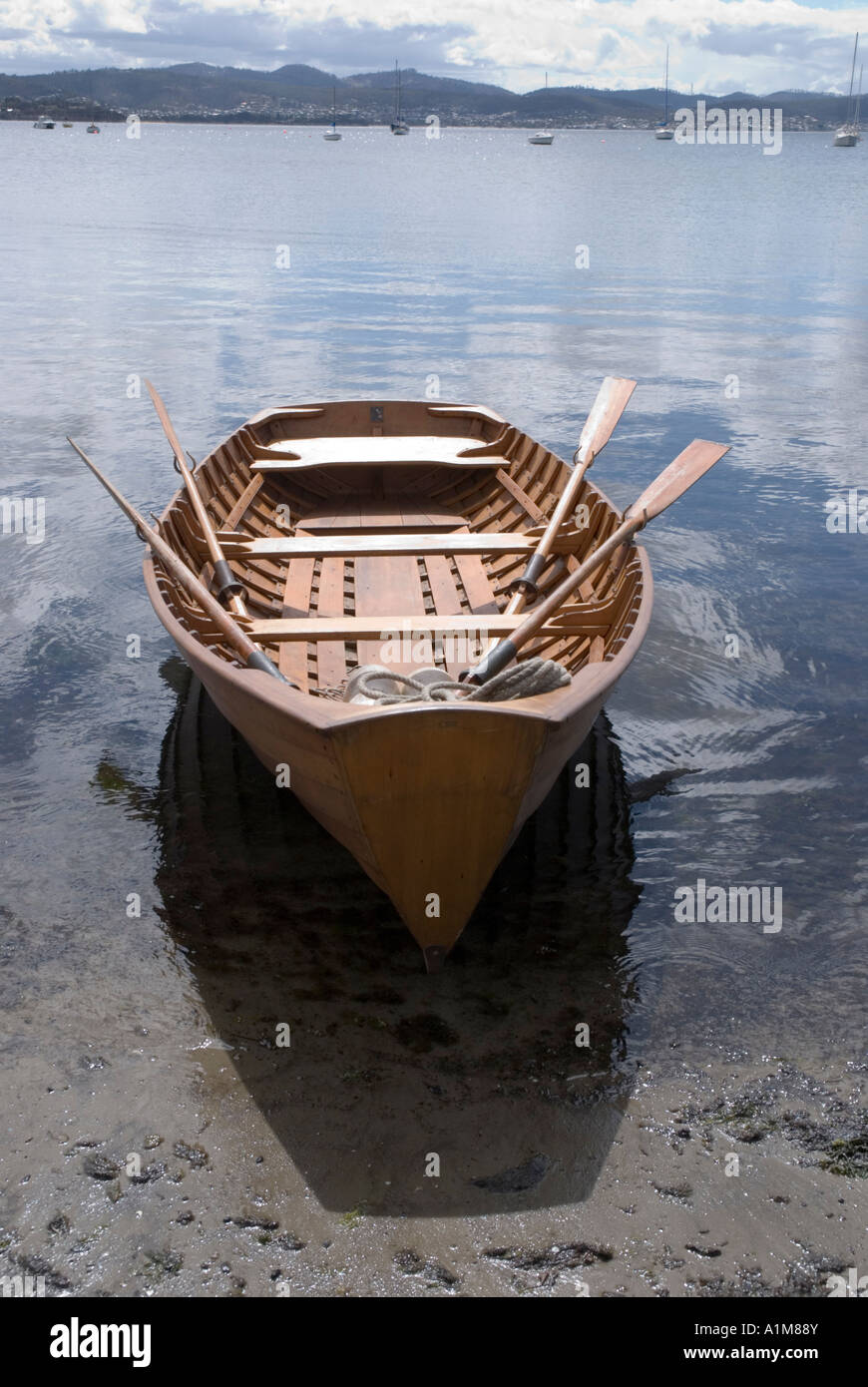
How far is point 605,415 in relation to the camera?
30.2 feet

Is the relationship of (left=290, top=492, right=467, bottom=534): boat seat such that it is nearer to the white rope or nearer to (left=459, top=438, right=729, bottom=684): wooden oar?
(left=459, top=438, right=729, bottom=684): wooden oar

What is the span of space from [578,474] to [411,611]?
63.4 inches

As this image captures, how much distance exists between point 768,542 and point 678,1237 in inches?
354

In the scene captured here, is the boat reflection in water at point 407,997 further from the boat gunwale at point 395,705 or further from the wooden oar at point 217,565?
the boat gunwale at point 395,705

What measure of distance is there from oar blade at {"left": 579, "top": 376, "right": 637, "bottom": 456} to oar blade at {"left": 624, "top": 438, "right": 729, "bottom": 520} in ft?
2.46

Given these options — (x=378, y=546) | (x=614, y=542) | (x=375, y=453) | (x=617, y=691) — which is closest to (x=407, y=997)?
(x=614, y=542)

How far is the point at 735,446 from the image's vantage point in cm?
1555

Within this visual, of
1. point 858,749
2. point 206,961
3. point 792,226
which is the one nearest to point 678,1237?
point 206,961

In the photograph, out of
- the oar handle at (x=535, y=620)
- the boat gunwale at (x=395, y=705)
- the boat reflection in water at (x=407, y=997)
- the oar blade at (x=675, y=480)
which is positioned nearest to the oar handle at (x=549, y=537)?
the oar blade at (x=675, y=480)

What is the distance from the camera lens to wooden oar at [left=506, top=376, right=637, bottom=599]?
7.20 m

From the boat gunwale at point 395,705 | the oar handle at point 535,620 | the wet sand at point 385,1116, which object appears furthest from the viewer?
the oar handle at point 535,620

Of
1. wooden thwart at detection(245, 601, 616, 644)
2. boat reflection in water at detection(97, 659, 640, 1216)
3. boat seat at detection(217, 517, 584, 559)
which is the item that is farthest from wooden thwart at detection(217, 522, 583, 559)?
boat reflection in water at detection(97, 659, 640, 1216)

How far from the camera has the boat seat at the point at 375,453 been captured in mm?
10195

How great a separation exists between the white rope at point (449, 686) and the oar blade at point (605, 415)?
147 inches
